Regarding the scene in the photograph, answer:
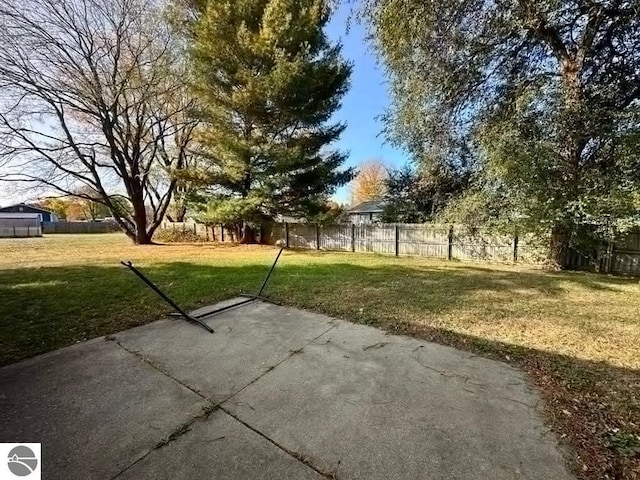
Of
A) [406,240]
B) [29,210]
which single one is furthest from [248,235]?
[29,210]

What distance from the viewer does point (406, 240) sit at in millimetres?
11117

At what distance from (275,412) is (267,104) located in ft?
39.2

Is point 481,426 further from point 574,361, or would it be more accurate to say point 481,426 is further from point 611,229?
point 611,229

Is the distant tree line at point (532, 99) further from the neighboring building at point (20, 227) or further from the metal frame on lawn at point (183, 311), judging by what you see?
the neighboring building at point (20, 227)

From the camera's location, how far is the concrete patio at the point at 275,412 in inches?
59.5

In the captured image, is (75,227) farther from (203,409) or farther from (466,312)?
(466,312)

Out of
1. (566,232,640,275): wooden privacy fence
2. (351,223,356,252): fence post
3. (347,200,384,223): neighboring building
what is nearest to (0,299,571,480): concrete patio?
(566,232,640,275): wooden privacy fence

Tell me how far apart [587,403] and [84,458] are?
302cm

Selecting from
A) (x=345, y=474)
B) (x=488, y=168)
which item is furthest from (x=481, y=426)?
(x=488, y=168)

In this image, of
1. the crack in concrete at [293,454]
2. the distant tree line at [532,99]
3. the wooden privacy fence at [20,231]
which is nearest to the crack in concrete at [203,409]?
the crack in concrete at [293,454]

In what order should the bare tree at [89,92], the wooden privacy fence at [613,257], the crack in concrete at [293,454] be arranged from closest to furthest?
the crack in concrete at [293,454], the wooden privacy fence at [613,257], the bare tree at [89,92]

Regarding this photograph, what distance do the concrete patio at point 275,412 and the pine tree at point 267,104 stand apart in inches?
385

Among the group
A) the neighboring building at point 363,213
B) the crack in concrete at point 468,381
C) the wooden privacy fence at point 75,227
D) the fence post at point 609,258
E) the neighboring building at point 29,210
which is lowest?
the crack in concrete at point 468,381

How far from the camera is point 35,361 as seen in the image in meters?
2.58
